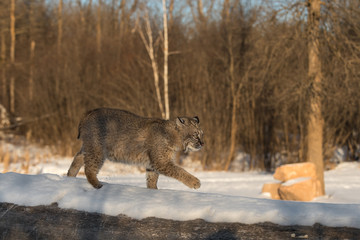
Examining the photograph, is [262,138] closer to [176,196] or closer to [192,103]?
[192,103]

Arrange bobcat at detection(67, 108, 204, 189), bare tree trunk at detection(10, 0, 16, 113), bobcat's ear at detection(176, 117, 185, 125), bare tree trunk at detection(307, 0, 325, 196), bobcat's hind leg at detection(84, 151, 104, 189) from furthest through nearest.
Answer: bare tree trunk at detection(10, 0, 16, 113)
bare tree trunk at detection(307, 0, 325, 196)
bobcat's ear at detection(176, 117, 185, 125)
bobcat at detection(67, 108, 204, 189)
bobcat's hind leg at detection(84, 151, 104, 189)

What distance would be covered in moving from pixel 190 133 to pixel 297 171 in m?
6.47

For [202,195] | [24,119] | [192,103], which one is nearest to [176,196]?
[202,195]

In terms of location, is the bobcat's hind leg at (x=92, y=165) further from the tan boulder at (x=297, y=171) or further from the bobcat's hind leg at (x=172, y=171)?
the tan boulder at (x=297, y=171)

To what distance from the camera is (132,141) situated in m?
5.91

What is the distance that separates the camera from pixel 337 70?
37.6 ft

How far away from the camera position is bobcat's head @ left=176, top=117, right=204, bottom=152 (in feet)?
19.9

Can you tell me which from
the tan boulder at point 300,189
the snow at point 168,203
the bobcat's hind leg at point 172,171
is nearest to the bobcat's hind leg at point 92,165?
the snow at point 168,203

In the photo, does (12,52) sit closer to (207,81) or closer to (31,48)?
(31,48)

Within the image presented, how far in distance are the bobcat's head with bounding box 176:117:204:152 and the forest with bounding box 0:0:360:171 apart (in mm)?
6247

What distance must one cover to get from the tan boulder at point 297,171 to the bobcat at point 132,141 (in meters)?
6.42

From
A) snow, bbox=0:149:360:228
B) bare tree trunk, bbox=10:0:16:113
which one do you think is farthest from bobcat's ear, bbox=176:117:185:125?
bare tree trunk, bbox=10:0:16:113

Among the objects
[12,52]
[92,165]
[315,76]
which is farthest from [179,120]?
[12,52]

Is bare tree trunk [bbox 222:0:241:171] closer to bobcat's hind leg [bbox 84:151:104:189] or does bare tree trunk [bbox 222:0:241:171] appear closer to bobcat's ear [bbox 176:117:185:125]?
bobcat's ear [bbox 176:117:185:125]
